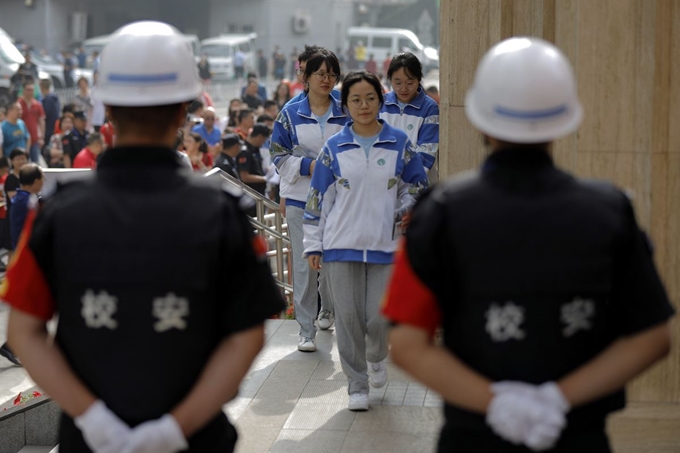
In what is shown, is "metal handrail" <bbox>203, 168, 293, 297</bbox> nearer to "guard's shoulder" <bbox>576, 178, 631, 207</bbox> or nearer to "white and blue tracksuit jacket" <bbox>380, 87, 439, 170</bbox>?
"white and blue tracksuit jacket" <bbox>380, 87, 439, 170</bbox>

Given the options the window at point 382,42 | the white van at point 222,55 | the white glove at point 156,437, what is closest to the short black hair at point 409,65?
the white glove at point 156,437

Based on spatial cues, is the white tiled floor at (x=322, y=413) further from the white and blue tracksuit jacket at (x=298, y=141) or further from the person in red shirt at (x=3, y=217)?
the person in red shirt at (x=3, y=217)

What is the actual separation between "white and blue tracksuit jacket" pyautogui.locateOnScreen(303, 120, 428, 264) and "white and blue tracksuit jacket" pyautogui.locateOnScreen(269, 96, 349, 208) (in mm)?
1304

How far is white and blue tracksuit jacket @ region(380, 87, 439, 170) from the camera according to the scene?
25.4ft

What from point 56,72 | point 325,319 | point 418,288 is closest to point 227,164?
point 325,319

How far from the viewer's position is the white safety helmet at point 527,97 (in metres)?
2.53

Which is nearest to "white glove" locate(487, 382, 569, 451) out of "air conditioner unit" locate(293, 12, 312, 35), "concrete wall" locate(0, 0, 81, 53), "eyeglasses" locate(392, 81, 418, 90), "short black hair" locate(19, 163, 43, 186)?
"eyeglasses" locate(392, 81, 418, 90)

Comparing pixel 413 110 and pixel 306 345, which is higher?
pixel 413 110

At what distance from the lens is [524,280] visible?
252 cm

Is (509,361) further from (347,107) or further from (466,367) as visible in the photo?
(347,107)

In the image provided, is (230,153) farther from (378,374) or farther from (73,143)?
(378,374)

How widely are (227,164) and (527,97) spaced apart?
32.7 feet

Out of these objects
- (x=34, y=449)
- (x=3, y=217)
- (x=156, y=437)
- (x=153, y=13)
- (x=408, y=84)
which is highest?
(x=153, y=13)

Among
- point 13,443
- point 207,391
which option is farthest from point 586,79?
point 13,443
